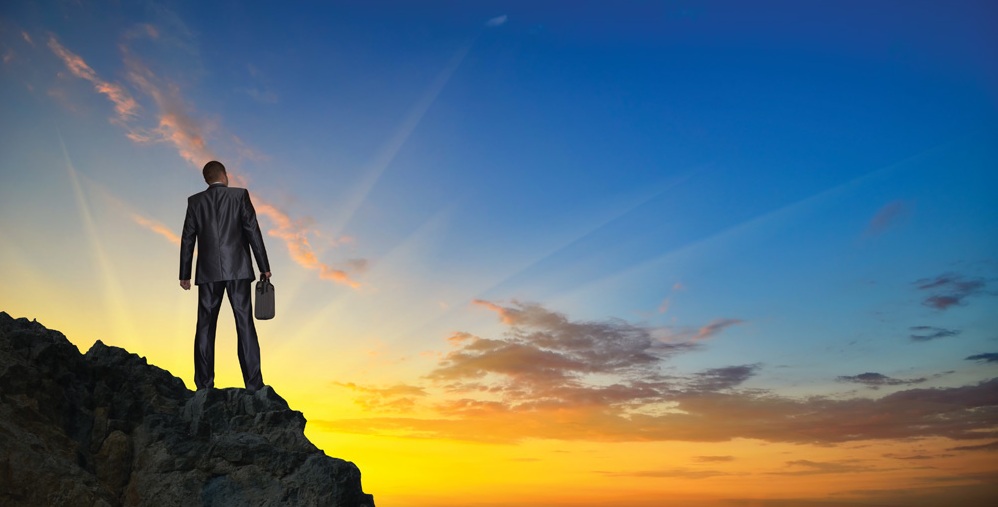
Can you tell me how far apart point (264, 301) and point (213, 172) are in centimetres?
310

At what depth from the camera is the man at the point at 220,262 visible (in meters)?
15.0

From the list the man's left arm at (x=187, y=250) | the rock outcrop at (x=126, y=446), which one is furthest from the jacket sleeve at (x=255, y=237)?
the rock outcrop at (x=126, y=446)

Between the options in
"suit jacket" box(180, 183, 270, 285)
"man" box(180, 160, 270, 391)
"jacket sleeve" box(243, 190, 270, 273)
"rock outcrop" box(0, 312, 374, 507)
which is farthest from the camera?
"jacket sleeve" box(243, 190, 270, 273)

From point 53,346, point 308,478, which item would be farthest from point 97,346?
point 308,478

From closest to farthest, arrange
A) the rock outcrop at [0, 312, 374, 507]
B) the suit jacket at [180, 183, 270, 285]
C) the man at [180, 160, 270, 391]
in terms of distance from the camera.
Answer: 1. the rock outcrop at [0, 312, 374, 507]
2. the man at [180, 160, 270, 391]
3. the suit jacket at [180, 183, 270, 285]

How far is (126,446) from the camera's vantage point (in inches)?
480

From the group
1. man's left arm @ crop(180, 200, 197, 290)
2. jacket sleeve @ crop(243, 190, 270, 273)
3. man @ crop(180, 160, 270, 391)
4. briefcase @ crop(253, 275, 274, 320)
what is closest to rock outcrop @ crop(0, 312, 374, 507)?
man @ crop(180, 160, 270, 391)

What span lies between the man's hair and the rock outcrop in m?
4.30

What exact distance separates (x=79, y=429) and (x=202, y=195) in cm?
545

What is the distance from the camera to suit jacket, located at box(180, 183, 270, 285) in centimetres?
1532

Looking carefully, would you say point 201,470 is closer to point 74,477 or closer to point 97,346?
point 74,477

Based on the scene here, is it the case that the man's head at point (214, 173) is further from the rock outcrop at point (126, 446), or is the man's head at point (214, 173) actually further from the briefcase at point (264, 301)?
the rock outcrop at point (126, 446)

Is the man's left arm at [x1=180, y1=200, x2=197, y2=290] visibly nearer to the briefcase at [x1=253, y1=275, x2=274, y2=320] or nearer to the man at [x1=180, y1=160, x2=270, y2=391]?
the man at [x1=180, y1=160, x2=270, y2=391]

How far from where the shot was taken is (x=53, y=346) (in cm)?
1269
